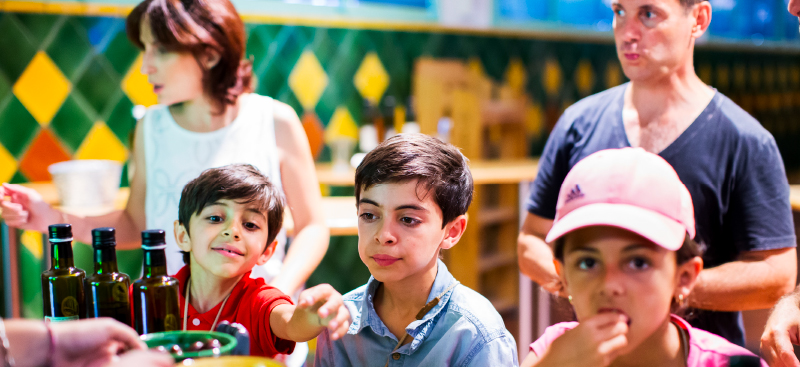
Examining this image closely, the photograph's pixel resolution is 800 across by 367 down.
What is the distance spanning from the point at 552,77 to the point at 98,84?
2856mm

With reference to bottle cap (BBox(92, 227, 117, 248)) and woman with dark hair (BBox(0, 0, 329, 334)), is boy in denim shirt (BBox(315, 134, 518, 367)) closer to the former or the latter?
woman with dark hair (BBox(0, 0, 329, 334))

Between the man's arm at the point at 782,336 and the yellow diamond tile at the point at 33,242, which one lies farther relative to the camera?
the yellow diamond tile at the point at 33,242

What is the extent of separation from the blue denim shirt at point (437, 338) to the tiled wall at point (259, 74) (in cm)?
217

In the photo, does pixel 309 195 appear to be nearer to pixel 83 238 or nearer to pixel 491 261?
pixel 83 238

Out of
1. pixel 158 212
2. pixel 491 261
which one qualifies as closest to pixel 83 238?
pixel 158 212

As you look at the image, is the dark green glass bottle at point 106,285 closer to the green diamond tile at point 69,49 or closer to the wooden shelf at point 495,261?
the green diamond tile at point 69,49

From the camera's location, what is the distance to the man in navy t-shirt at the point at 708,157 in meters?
1.25

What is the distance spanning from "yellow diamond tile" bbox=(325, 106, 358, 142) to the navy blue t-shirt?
225 cm

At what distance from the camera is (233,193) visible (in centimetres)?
95

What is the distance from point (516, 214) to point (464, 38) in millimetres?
1291

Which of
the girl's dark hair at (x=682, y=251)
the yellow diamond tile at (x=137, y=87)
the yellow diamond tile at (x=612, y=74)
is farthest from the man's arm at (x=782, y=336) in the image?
the yellow diamond tile at (x=612, y=74)

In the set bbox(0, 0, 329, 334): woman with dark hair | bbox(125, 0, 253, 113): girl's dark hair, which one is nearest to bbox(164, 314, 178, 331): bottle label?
bbox(0, 0, 329, 334): woman with dark hair

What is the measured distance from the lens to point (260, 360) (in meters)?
0.63

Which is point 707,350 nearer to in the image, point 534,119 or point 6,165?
point 6,165
